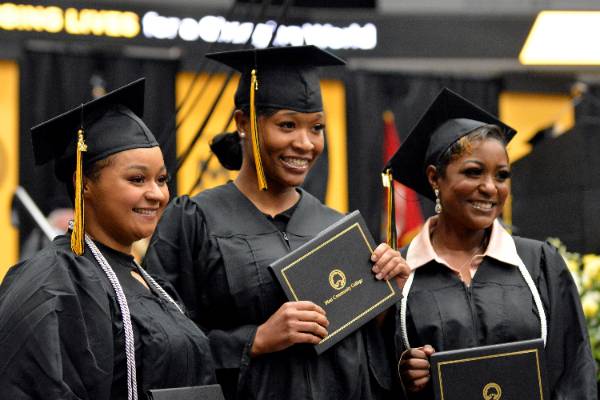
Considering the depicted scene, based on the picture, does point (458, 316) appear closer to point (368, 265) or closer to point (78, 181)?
point (368, 265)

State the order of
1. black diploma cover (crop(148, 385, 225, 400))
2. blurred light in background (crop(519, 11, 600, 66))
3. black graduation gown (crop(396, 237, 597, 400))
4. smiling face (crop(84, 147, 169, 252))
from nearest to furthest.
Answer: black diploma cover (crop(148, 385, 225, 400)), smiling face (crop(84, 147, 169, 252)), black graduation gown (crop(396, 237, 597, 400)), blurred light in background (crop(519, 11, 600, 66))

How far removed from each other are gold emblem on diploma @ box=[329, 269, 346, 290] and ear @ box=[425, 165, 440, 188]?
1.83 ft

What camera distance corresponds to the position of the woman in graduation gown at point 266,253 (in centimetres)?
304

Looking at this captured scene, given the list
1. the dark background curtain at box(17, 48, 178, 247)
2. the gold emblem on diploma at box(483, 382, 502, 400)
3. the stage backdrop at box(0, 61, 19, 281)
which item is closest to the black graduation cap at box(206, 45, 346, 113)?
the gold emblem on diploma at box(483, 382, 502, 400)

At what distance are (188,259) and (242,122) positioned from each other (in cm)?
48

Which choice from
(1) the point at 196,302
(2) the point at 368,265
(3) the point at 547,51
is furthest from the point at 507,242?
(3) the point at 547,51

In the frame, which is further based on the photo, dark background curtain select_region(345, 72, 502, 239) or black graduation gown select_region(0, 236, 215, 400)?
dark background curtain select_region(345, 72, 502, 239)

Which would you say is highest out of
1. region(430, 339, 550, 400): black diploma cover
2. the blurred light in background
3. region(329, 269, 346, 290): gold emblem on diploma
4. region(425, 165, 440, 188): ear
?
the blurred light in background

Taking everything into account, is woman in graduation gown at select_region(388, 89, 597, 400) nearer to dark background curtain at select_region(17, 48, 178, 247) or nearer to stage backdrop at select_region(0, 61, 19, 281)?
dark background curtain at select_region(17, 48, 178, 247)

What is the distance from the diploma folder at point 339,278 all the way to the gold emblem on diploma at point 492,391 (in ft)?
1.20

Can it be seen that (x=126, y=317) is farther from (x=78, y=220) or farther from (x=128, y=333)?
(x=78, y=220)

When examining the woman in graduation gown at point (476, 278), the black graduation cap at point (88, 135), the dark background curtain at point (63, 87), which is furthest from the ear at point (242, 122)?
the dark background curtain at point (63, 87)

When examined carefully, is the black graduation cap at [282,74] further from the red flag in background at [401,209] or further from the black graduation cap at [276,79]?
the red flag in background at [401,209]

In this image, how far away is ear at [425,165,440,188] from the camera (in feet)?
11.3
